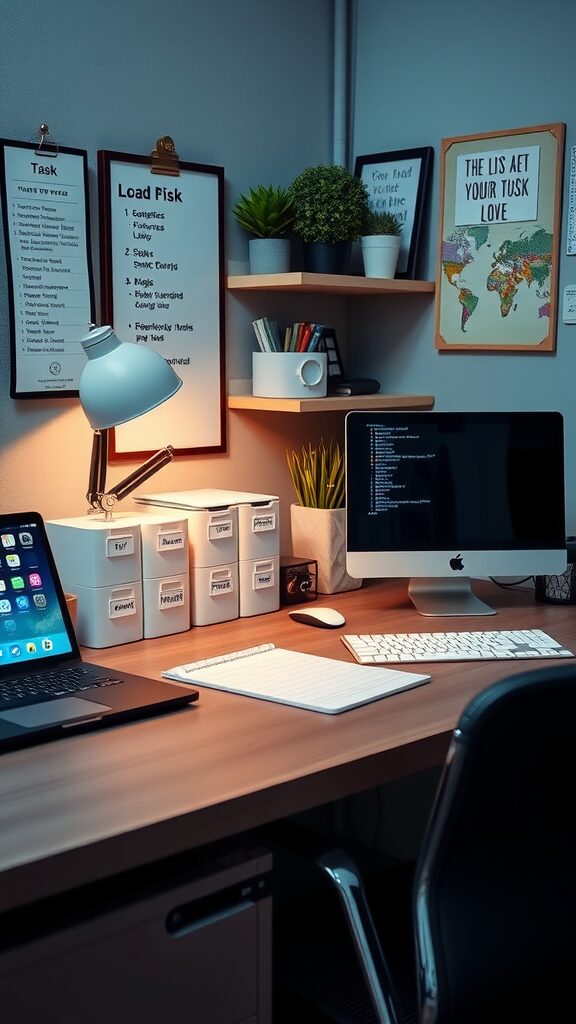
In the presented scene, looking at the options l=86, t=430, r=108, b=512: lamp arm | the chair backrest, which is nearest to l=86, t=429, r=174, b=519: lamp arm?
l=86, t=430, r=108, b=512: lamp arm

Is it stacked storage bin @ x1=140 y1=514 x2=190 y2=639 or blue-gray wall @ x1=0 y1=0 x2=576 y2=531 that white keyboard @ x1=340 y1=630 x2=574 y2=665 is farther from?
blue-gray wall @ x1=0 y1=0 x2=576 y2=531

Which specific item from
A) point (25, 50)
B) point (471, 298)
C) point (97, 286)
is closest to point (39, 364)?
point (97, 286)

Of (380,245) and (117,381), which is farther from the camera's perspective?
(380,245)

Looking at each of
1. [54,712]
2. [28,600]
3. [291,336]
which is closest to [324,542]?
[291,336]

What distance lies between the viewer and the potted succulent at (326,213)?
2.37 m

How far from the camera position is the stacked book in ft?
7.91

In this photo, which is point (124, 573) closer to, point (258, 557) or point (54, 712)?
point (258, 557)

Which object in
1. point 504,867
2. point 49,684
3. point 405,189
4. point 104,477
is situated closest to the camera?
point 504,867

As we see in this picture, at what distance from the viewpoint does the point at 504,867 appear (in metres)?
1.27

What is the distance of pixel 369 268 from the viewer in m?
2.51

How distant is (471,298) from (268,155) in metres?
0.54

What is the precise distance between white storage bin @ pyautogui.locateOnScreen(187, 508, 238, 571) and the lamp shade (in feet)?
1.03

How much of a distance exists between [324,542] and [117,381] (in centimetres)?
69

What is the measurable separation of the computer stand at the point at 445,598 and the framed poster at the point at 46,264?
0.78m
